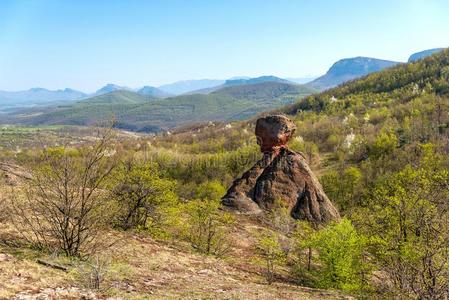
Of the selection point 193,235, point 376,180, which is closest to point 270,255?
point 193,235

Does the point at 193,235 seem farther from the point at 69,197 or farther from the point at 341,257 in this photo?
the point at 69,197

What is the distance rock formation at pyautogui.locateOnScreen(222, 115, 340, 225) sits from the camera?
160ft

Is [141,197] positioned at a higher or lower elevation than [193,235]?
higher

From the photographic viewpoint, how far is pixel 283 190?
4991cm

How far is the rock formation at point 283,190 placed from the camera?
48.6 meters

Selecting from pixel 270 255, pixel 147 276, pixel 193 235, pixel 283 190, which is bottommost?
pixel 283 190

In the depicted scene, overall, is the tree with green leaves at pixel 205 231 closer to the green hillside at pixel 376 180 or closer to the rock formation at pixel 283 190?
the green hillside at pixel 376 180

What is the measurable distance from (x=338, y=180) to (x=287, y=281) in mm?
56895

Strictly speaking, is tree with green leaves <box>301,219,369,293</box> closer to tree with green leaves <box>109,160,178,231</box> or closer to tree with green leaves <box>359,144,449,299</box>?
tree with green leaves <box>359,144,449,299</box>

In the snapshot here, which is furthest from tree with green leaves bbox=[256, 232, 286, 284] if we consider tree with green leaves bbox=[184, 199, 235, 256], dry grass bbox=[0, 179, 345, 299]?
tree with green leaves bbox=[184, 199, 235, 256]

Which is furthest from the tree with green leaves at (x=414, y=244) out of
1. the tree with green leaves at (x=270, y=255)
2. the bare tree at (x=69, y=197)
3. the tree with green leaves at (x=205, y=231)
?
the bare tree at (x=69, y=197)

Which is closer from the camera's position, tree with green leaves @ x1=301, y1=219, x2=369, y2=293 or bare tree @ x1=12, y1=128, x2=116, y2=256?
bare tree @ x1=12, y1=128, x2=116, y2=256

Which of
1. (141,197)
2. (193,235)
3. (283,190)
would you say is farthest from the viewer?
(283,190)

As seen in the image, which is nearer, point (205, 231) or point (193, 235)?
point (205, 231)
